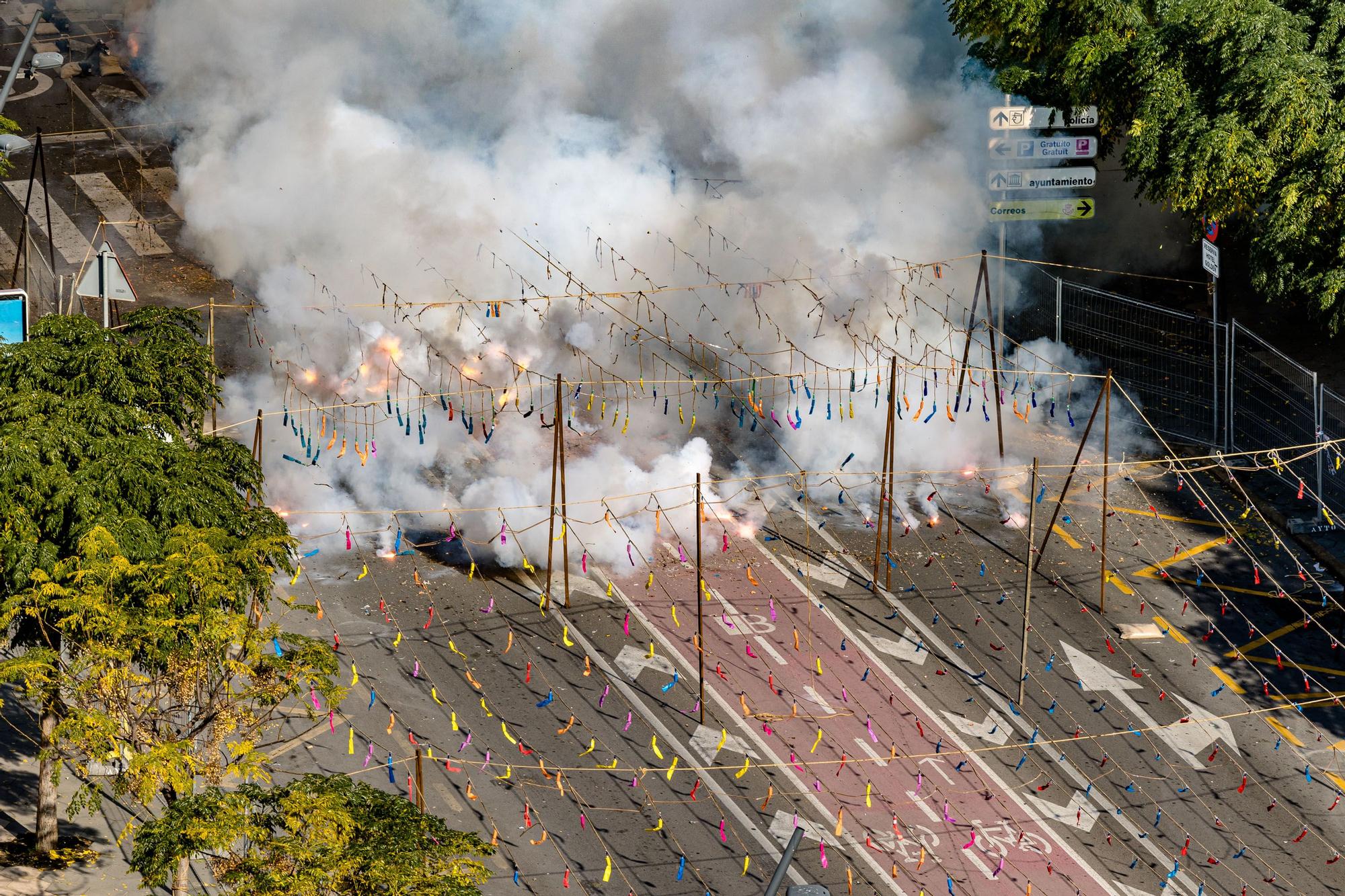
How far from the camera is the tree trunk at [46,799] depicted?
2511 cm

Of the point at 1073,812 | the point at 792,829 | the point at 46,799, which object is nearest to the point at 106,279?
the point at 46,799

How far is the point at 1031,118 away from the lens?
129 feet

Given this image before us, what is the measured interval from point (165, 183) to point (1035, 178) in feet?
61.4

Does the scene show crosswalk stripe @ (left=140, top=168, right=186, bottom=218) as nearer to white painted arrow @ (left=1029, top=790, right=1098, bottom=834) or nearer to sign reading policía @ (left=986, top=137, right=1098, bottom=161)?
sign reading policía @ (left=986, top=137, right=1098, bottom=161)

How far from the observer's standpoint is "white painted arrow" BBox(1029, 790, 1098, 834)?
28.4 metres

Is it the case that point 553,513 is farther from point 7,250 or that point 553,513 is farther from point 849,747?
point 7,250

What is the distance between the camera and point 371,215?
3928cm

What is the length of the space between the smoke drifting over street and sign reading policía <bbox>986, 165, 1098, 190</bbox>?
568mm

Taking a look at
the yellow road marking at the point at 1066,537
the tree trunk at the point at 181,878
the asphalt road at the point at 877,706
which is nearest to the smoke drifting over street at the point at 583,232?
the asphalt road at the point at 877,706

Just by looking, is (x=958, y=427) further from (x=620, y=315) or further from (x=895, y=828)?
(x=895, y=828)

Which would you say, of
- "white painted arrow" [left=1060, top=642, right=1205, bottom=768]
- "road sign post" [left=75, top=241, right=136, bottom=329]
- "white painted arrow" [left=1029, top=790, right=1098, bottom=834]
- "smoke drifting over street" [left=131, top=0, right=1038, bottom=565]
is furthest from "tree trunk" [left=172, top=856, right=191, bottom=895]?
"white painted arrow" [left=1060, top=642, right=1205, bottom=768]

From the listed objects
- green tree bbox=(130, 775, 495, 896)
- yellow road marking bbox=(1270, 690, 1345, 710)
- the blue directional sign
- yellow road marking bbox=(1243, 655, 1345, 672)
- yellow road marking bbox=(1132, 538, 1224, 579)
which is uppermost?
the blue directional sign

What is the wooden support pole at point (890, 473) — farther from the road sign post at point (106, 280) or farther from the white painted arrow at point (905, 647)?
the road sign post at point (106, 280)

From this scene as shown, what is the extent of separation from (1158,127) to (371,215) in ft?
47.4
